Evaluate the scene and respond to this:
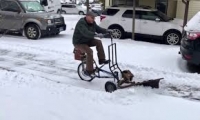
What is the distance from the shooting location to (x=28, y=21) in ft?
40.2

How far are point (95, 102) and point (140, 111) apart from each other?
767 mm

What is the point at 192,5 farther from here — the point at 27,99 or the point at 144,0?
the point at 27,99

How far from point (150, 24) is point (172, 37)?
1.08 meters

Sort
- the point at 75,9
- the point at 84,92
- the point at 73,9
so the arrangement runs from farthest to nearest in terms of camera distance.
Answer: the point at 73,9 < the point at 75,9 < the point at 84,92

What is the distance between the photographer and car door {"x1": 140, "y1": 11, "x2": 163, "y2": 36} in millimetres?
12328

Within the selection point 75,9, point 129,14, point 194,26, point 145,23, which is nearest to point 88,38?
point 194,26

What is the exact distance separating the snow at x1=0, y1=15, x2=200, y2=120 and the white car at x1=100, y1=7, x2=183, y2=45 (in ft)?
10.4

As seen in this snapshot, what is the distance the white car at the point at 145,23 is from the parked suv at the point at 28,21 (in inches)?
95.7

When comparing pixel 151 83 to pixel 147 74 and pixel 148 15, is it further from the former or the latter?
pixel 148 15

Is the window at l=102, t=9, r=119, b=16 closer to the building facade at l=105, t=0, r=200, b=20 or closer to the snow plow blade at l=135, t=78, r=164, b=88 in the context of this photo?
the building facade at l=105, t=0, r=200, b=20

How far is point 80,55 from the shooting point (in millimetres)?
6180

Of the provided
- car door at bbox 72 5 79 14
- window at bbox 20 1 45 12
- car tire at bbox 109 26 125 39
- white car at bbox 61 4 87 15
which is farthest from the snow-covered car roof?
car door at bbox 72 5 79 14

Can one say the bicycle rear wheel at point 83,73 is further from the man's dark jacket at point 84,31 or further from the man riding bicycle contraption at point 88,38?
the man's dark jacket at point 84,31

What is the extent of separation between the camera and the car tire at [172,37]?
12.0 metres
